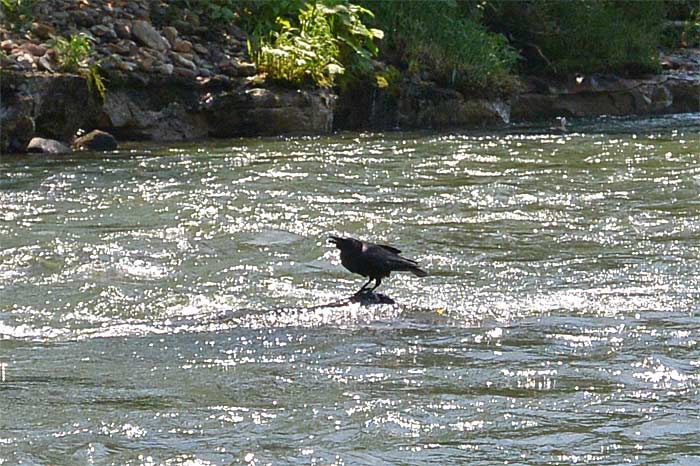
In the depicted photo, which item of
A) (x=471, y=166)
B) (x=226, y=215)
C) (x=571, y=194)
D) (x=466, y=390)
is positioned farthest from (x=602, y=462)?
(x=471, y=166)

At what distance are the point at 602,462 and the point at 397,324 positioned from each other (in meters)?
1.98

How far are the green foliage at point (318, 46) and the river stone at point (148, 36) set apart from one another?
1118 mm

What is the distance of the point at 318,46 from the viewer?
16.1 m

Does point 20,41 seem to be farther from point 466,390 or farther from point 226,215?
point 466,390

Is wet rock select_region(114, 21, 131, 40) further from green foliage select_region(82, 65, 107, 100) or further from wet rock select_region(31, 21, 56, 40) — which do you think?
green foliage select_region(82, 65, 107, 100)

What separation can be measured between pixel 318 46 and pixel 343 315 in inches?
405

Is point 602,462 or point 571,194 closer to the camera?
point 602,462

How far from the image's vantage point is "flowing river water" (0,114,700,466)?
4637 millimetres

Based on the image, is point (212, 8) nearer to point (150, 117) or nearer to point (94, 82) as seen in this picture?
point (150, 117)

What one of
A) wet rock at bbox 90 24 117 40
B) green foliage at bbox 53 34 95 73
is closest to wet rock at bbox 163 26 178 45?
wet rock at bbox 90 24 117 40

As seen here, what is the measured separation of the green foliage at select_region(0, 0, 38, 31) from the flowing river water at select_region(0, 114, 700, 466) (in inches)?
120

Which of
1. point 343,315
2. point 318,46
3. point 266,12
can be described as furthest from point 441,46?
point 343,315

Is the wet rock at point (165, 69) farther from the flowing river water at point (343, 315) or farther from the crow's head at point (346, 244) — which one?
the crow's head at point (346, 244)

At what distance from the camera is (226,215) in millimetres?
9680
